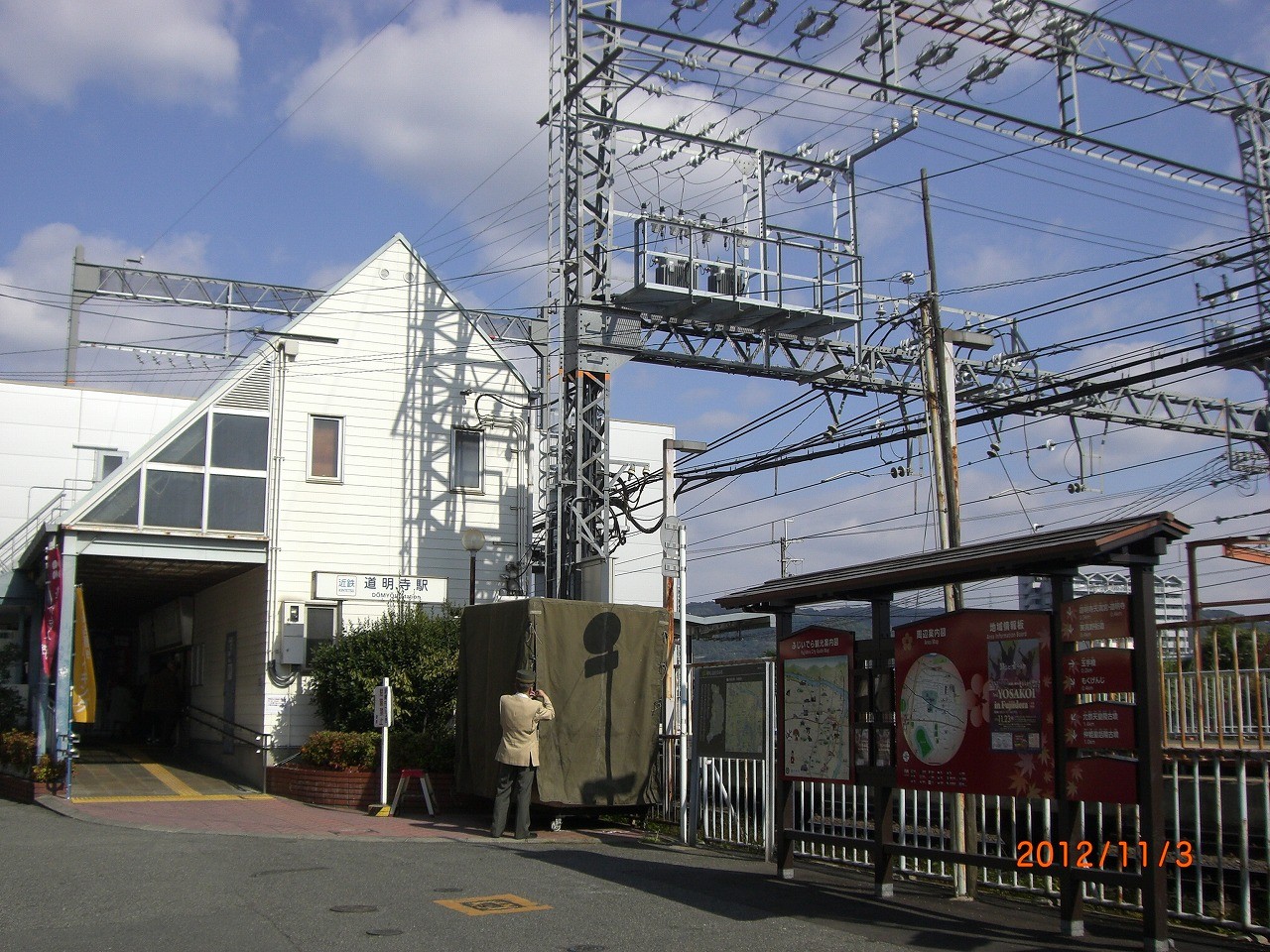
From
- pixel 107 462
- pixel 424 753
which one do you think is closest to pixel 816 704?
pixel 424 753

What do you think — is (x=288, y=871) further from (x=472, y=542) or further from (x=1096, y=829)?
(x=472, y=542)

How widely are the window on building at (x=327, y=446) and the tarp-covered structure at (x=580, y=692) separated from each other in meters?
6.35

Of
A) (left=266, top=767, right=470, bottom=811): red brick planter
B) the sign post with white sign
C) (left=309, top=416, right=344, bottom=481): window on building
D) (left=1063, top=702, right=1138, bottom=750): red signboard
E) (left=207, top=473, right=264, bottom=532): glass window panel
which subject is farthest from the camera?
(left=309, top=416, right=344, bottom=481): window on building

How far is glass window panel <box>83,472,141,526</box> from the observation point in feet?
60.0

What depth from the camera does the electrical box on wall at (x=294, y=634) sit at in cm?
1933

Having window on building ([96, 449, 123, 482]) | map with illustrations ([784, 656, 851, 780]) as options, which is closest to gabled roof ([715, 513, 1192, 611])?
map with illustrations ([784, 656, 851, 780])

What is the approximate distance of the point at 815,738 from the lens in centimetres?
1018

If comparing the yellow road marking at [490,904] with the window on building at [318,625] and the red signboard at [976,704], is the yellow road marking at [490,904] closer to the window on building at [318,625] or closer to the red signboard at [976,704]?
the red signboard at [976,704]

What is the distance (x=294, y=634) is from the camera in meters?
19.5

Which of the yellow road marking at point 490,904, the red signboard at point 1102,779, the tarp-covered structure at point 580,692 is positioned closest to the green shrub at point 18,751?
the tarp-covered structure at point 580,692

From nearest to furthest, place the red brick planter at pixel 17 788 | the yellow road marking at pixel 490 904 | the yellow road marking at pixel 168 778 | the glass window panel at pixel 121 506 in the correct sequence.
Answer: the yellow road marking at pixel 490 904
the red brick planter at pixel 17 788
the glass window panel at pixel 121 506
the yellow road marking at pixel 168 778

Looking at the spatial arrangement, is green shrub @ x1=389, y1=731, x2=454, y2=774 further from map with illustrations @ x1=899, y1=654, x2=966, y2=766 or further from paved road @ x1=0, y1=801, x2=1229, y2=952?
map with illustrations @ x1=899, y1=654, x2=966, y2=766

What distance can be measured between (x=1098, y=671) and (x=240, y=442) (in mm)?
15372

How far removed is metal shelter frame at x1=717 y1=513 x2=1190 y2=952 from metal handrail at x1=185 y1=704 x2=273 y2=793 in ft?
37.1
